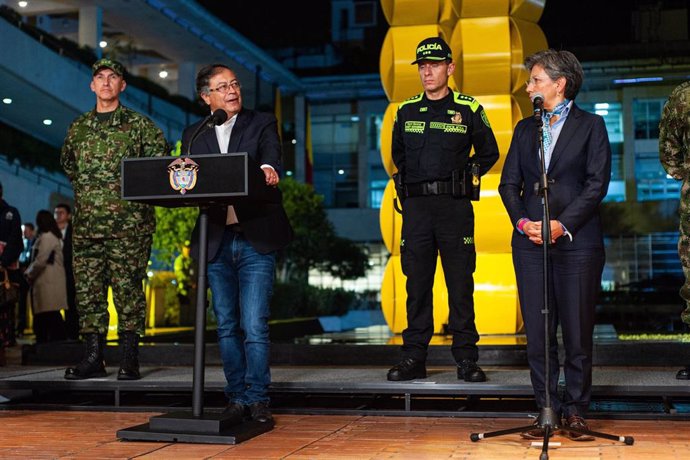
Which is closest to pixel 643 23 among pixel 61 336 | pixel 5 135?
pixel 5 135

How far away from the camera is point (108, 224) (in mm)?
5348

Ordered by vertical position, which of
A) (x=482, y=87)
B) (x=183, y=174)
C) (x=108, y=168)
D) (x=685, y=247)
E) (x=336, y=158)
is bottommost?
(x=685, y=247)

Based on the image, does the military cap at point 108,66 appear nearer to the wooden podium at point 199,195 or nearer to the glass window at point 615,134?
the wooden podium at point 199,195

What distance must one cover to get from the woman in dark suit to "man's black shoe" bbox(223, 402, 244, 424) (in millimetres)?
1280

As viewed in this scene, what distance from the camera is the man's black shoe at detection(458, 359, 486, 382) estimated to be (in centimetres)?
487

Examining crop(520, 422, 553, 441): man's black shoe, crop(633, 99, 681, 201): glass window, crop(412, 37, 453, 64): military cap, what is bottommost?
crop(520, 422, 553, 441): man's black shoe

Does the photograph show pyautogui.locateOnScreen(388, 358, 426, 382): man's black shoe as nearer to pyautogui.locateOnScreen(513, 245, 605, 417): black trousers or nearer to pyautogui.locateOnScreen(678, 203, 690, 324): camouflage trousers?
pyautogui.locateOnScreen(513, 245, 605, 417): black trousers

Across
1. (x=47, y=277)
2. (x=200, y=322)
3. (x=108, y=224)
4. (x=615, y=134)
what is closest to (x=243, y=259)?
(x=200, y=322)

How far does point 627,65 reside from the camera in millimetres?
25984

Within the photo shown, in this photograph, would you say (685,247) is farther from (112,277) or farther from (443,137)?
(112,277)

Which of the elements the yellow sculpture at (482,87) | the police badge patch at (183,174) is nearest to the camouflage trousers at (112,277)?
the police badge patch at (183,174)

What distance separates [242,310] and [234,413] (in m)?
0.48

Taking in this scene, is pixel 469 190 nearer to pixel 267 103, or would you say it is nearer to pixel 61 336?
pixel 61 336

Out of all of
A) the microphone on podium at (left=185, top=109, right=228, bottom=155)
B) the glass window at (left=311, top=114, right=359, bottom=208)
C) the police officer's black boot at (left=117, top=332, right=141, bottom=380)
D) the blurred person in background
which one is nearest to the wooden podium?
the microphone on podium at (left=185, top=109, right=228, bottom=155)
